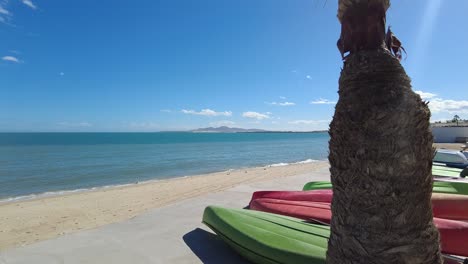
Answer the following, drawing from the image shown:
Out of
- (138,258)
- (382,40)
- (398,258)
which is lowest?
(138,258)

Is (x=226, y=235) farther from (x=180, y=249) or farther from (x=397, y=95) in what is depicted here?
(x=397, y=95)

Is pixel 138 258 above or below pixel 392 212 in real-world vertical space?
below

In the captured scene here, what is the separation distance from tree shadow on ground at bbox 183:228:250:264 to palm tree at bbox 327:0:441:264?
221 cm

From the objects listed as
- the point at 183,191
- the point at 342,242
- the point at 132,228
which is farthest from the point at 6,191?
the point at 342,242

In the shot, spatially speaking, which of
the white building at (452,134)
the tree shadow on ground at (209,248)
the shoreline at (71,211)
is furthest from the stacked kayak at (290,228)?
the white building at (452,134)

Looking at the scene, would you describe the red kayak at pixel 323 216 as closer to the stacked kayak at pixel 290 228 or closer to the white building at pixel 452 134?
the stacked kayak at pixel 290 228

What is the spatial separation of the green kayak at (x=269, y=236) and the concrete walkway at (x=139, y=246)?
237mm

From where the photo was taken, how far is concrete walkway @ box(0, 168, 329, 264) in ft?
11.2

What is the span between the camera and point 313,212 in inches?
166

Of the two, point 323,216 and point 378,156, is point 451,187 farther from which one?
point 378,156

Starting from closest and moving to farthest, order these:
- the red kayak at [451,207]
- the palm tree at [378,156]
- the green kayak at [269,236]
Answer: the palm tree at [378,156], the green kayak at [269,236], the red kayak at [451,207]

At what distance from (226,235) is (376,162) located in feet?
8.78

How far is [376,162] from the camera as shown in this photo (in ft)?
4.20

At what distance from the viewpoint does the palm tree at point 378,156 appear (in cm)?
127
